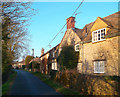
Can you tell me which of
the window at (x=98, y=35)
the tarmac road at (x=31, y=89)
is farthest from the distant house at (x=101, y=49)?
the tarmac road at (x=31, y=89)

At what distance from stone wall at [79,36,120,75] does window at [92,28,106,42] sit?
1.75ft

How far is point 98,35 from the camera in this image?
17141 mm

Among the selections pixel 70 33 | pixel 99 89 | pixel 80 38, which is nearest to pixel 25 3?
pixel 99 89

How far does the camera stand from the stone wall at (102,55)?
14309 mm

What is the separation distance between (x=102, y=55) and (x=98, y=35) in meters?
2.76

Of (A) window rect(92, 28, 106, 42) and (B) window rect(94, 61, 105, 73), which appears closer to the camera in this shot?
(B) window rect(94, 61, 105, 73)

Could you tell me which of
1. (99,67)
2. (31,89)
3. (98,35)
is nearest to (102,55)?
(99,67)

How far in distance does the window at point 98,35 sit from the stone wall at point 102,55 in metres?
0.53

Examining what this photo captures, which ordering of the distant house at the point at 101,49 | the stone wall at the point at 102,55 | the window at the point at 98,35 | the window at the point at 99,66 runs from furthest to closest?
the window at the point at 98,35 → the window at the point at 99,66 → the distant house at the point at 101,49 → the stone wall at the point at 102,55

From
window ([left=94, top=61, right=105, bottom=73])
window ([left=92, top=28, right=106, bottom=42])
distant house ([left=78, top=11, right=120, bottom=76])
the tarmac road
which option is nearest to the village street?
the tarmac road

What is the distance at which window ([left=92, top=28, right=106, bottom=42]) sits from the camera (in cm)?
1625

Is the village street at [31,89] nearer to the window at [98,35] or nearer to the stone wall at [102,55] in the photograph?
the stone wall at [102,55]

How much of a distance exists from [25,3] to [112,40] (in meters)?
9.51

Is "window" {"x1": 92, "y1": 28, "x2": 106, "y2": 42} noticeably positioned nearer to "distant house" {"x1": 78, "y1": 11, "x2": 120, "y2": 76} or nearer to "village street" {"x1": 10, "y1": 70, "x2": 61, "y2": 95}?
"distant house" {"x1": 78, "y1": 11, "x2": 120, "y2": 76}
